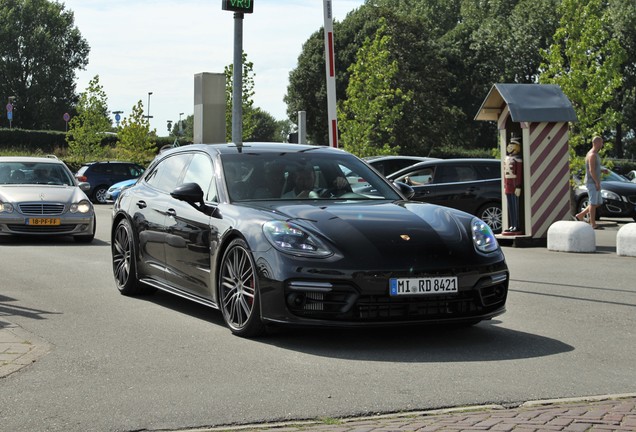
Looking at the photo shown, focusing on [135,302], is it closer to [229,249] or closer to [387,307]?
[229,249]

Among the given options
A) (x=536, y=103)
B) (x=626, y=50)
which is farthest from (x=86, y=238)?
(x=626, y=50)

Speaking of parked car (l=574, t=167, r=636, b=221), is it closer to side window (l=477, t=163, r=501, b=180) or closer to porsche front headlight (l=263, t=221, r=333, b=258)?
side window (l=477, t=163, r=501, b=180)

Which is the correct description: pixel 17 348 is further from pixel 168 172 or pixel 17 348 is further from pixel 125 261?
pixel 125 261

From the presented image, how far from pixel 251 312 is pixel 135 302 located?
2695 millimetres

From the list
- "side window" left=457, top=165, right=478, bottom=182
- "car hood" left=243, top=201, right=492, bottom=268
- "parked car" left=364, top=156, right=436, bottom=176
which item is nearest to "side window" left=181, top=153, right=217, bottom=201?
"car hood" left=243, top=201, right=492, bottom=268

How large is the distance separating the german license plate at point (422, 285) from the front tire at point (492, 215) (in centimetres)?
1295

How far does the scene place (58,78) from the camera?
9894 centimetres

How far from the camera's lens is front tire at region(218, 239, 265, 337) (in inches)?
295

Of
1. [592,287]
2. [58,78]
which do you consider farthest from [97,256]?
[58,78]

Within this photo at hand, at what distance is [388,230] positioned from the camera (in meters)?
7.42

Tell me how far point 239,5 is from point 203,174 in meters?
6.43

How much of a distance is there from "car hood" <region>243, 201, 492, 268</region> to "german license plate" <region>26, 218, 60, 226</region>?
10235 mm

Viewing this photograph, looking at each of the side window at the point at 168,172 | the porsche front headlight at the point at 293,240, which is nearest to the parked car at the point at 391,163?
the side window at the point at 168,172

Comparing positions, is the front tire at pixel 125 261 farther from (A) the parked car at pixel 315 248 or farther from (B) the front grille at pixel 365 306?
(B) the front grille at pixel 365 306
